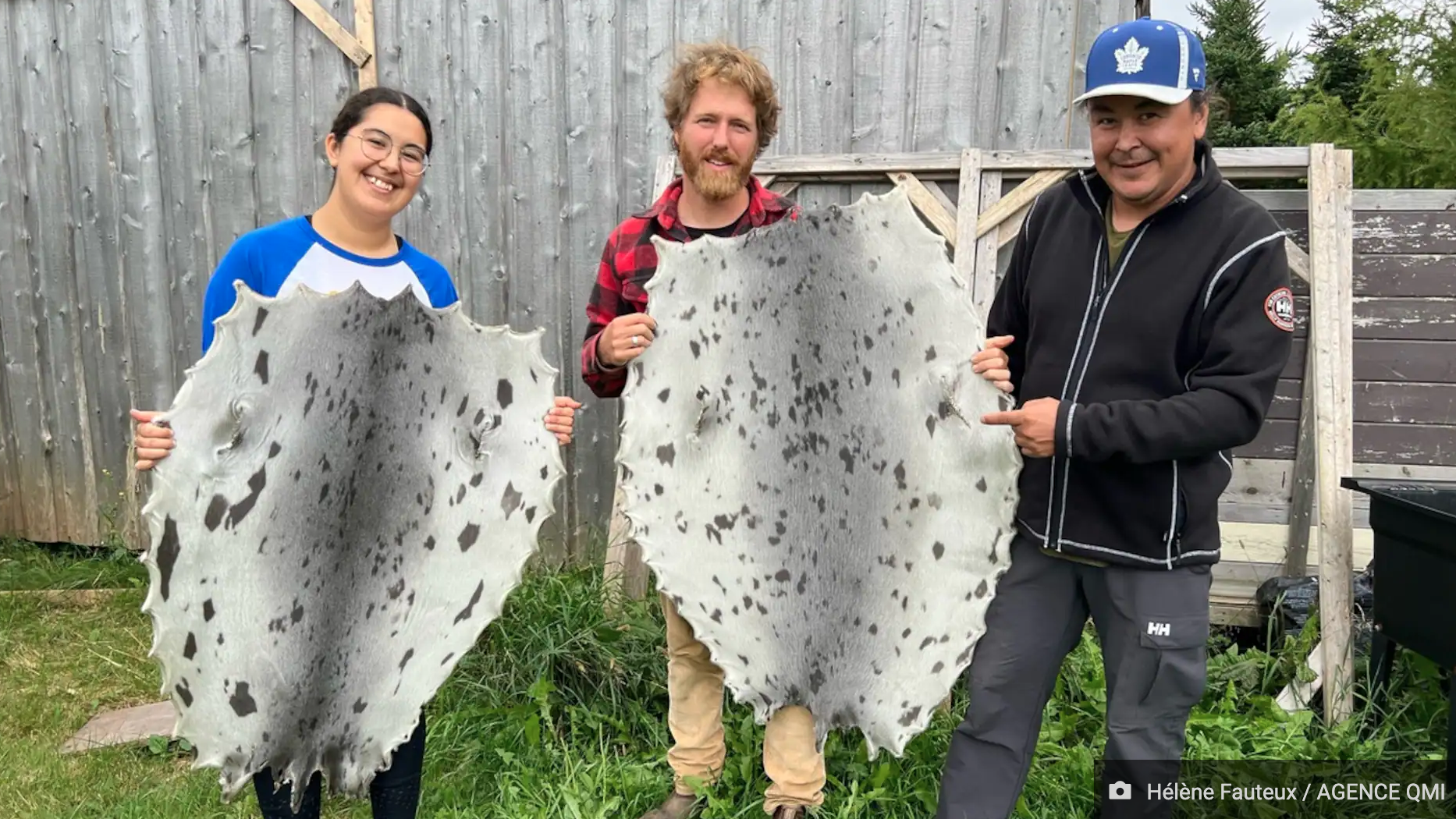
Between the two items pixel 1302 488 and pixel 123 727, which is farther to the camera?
pixel 1302 488

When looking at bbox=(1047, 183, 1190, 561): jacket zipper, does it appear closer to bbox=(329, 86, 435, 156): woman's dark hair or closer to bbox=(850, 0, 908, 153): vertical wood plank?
bbox=(329, 86, 435, 156): woman's dark hair

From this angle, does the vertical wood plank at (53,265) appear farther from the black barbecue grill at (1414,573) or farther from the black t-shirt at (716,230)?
the black barbecue grill at (1414,573)

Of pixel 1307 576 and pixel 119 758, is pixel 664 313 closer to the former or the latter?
pixel 119 758

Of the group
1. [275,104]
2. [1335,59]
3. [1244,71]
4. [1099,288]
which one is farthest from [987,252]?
[1244,71]

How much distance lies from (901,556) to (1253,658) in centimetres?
168

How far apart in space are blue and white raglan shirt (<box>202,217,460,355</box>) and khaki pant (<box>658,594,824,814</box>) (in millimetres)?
796

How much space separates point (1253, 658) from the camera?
2676mm

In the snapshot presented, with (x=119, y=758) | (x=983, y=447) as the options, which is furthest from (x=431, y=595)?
(x=119, y=758)

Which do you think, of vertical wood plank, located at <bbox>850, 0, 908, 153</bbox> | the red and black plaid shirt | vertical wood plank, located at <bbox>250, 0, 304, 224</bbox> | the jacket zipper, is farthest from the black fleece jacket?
vertical wood plank, located at <bbox>250, 0, 304, 224</bbox>

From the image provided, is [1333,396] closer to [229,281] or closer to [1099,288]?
[1099,288]

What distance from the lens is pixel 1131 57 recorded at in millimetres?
1506

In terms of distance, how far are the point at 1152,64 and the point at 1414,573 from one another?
1534 mm

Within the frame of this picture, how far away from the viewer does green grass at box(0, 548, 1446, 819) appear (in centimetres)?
217

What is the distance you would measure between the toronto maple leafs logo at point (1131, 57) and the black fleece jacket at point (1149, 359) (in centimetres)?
22
